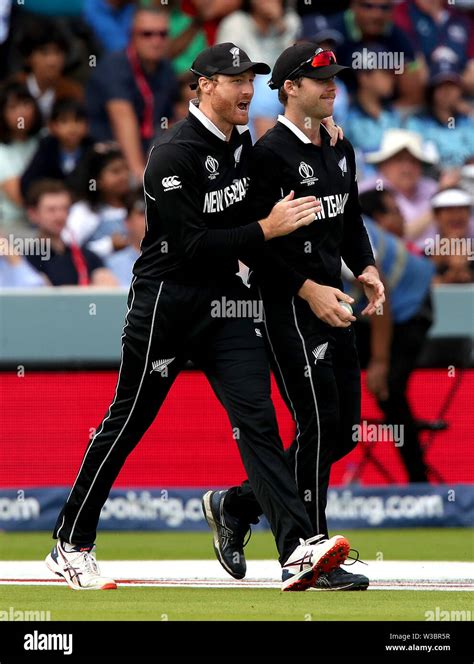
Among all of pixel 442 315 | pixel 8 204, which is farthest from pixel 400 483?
pixel 8 204

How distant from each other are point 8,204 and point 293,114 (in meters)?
6.71

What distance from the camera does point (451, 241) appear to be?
13.2 meters

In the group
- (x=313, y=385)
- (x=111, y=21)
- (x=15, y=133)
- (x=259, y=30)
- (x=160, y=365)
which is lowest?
(x=313, y=385)

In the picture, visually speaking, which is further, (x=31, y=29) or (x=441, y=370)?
(x=31, y=29)

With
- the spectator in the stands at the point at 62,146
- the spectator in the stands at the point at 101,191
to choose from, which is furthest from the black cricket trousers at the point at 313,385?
the spectator in the stands at the point at 62,146

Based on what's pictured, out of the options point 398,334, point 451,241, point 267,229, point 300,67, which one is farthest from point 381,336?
point 267,229

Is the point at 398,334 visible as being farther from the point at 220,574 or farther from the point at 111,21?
the point at 111,21

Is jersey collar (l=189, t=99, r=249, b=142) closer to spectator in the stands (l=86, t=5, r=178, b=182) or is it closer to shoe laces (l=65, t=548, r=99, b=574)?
shoe laces (l=65, t=548, r=99, b=574)

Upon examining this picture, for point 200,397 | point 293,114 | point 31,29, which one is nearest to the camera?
point 293,114

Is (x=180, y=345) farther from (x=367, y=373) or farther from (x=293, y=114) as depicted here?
(x=367, y=373)

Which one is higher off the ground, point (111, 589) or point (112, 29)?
point (112, 29)

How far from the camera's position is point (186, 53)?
47.9 feet

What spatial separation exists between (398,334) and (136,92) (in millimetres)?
3861

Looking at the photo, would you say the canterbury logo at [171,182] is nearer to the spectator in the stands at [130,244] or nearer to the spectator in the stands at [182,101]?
the spectator in the stands at [130,244]
